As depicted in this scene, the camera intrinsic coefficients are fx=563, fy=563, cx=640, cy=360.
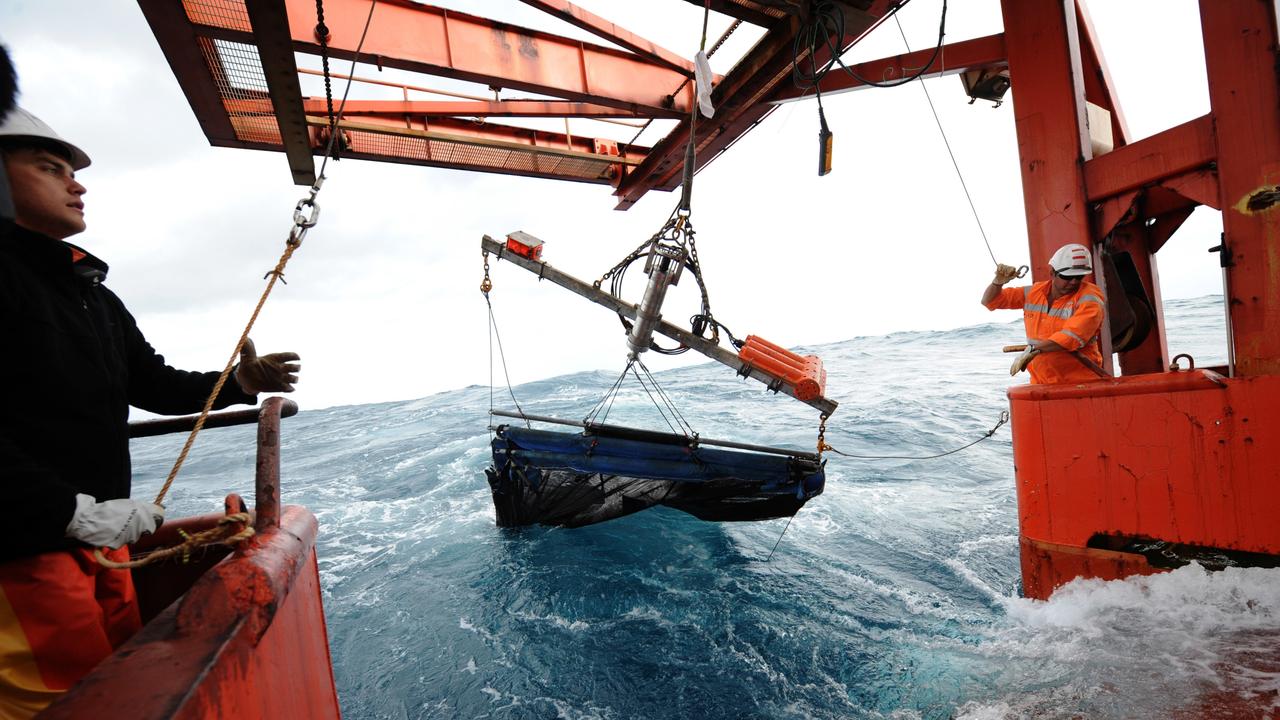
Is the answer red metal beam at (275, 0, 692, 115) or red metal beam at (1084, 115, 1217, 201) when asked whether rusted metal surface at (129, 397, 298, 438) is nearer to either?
red metal beam at (275, 0, 692, 115)

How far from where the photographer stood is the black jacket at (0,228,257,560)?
4.04ft

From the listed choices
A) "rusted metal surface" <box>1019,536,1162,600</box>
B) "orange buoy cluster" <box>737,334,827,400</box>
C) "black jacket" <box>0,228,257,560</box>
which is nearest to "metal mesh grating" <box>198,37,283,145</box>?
"black jacket" <box>0,228,257,560</box>

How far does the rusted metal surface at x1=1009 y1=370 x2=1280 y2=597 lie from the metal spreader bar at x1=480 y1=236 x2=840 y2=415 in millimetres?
1556

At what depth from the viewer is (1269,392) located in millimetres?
3412

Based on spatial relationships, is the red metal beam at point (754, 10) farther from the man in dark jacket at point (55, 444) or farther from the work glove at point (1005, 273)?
the man in dark jacket at point (55, 444)

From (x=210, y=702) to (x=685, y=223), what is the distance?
4.10 metres

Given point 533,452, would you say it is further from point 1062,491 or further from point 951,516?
point 951,516

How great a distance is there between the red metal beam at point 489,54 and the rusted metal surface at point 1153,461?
15.9 ft

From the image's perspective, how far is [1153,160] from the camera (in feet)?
13.5

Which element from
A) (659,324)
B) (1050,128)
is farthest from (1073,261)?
(659,324)

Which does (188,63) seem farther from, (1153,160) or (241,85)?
(1153,160)

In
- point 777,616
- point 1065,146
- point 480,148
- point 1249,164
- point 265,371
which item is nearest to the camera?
point 265,371

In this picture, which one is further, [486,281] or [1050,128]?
[486,281]

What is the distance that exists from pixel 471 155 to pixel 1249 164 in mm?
7041
